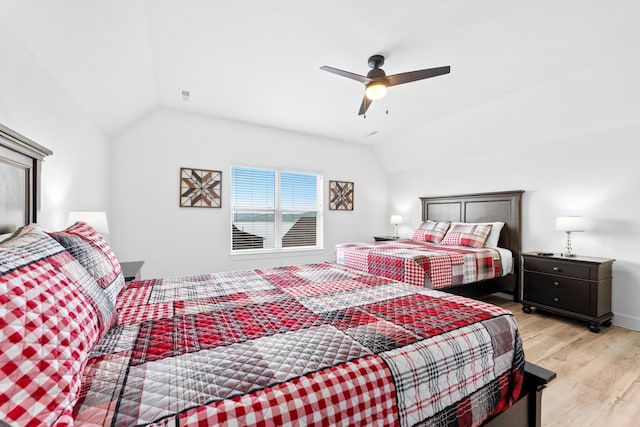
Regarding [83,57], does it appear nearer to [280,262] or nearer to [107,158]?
[107,158]

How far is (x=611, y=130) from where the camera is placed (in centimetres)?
306

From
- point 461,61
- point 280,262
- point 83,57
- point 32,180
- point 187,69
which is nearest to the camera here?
point 32,180

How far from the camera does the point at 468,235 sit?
3.88 m

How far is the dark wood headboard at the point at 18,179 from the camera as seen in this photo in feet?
4.50

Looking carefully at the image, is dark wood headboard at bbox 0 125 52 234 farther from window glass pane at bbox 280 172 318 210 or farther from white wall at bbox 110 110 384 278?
window glass pane at bbox 280 172 318 210

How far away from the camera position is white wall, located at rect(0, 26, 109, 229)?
154 cm

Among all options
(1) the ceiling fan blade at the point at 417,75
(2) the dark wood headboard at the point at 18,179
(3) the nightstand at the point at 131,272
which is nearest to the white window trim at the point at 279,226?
(3) the nightstand at the point at 131,272

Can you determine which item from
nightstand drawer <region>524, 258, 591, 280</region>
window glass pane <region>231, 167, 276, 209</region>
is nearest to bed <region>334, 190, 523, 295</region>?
nightstand drawer <region>524, 258, 591, 280</region>

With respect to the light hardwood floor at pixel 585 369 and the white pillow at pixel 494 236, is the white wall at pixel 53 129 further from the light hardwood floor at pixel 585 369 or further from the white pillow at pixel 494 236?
the white pillow at pixel 494 236

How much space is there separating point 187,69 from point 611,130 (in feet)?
15.3

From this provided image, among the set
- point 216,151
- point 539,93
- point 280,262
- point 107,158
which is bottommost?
point 280,262

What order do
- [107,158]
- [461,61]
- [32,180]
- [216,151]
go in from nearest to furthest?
[32,180]
[461,61]
[107,158]
[216,151]

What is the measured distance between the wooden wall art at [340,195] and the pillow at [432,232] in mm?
1428

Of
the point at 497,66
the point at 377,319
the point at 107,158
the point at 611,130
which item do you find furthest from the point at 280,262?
the point at 611,130
